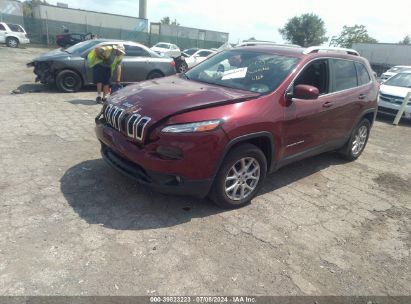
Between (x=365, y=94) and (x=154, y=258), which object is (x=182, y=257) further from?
(x=365, y=94)

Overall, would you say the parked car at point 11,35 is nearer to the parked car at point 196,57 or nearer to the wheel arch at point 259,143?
the parked car at point 196,57

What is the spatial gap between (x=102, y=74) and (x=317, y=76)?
17.5 feet

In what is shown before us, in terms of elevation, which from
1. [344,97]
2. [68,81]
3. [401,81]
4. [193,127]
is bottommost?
[68,81]

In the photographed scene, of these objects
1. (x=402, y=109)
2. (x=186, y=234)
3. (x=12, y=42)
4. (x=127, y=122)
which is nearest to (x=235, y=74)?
(x=127, y=122)

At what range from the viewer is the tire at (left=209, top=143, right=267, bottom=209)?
3551mm

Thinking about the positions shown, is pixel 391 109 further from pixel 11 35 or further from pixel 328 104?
pixel 11 35

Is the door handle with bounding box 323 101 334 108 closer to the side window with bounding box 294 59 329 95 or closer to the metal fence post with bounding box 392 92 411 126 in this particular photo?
the side window with bounding box 294 59 329 95

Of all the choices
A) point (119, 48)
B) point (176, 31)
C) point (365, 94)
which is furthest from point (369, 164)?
point (176, 31)

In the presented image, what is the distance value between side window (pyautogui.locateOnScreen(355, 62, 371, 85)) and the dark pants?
17.9 ft

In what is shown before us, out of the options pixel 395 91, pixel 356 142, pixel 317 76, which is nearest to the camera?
pixel 317 76

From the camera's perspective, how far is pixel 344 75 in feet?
16.6

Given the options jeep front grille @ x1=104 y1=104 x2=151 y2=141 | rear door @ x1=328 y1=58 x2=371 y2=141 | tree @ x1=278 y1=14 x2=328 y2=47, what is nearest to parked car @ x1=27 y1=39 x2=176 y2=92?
jeep front grille @ x1=104 y1=104 x2=151 y2=141

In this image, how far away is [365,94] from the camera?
18.0ft

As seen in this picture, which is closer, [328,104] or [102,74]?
[328,104]
